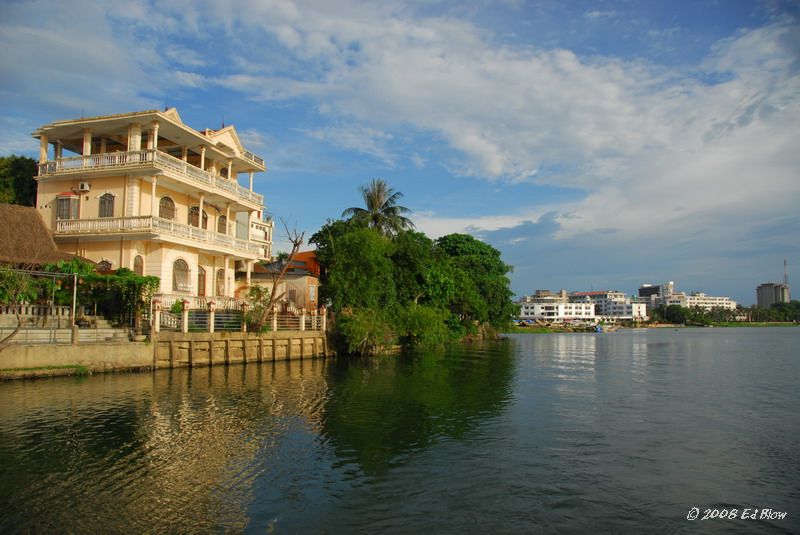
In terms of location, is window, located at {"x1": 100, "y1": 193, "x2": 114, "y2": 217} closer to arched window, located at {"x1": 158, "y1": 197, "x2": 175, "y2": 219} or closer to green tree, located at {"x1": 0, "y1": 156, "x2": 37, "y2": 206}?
arched window, located at {"x1": 158, "y1": 197, "x2": 175, "y2": 219}

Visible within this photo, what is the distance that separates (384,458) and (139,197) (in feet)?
73.3

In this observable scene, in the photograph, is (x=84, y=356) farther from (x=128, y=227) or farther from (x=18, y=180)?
(x=18, y=180)

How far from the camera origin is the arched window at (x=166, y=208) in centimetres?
2949

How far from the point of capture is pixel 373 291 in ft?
111

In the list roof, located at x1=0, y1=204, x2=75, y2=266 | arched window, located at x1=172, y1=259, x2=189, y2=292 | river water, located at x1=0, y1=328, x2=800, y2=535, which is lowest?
river water, located at x1=0, y1=328, x2=800, y2=535

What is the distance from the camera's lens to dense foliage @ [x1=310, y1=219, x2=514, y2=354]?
33.1 m

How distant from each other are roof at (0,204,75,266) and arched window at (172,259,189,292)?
4.88 metres

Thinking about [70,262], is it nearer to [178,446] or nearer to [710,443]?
[178,446]

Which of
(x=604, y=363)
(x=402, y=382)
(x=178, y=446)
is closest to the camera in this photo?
(x=178, y=446)

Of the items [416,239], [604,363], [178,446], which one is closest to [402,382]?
[178,446]

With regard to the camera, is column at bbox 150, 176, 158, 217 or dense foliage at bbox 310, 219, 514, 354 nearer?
column at bbox 150, 176, 158, 217

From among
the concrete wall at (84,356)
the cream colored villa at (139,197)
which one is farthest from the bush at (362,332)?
the concrete wall at (84,356)

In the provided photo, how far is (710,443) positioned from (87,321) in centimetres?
2239

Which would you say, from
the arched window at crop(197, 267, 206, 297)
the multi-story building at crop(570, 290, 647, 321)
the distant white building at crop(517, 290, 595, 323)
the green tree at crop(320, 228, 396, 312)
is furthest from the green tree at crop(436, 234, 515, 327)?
the multi-story building at crop(570, 290, 647, 321)
